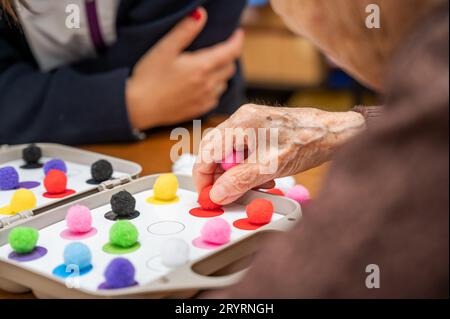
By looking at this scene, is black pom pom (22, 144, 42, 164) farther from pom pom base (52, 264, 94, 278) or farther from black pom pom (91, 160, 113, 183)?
pom pom base (52, 264, 94, 278)

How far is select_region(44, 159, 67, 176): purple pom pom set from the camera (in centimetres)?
87

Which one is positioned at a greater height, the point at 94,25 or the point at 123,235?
the point at 94,25

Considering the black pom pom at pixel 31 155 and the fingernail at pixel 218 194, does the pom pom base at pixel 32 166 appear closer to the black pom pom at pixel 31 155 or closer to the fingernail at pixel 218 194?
the black pom pom at pixel 31 155

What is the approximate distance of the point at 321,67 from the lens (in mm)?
2756

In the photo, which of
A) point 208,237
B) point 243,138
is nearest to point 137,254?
point 208,237

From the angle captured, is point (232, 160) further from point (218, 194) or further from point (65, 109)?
point (65, 109)

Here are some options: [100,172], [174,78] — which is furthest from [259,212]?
[174,78]

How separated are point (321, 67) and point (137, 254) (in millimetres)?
2239

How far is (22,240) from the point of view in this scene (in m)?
0.63

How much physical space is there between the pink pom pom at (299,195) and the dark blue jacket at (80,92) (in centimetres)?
40

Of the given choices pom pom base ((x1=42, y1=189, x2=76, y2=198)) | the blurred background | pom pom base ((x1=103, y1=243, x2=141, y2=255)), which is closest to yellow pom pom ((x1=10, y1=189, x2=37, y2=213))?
pom pom base ((x1=42, y1=189, x2=76, y2=198))

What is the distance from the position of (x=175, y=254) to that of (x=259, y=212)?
0.14 m
